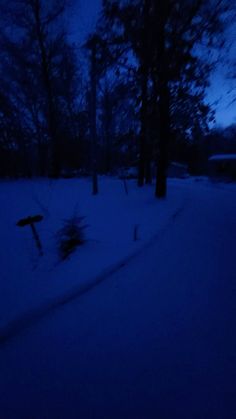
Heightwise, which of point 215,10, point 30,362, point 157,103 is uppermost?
point 215,10

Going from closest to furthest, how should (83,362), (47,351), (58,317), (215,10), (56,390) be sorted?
(56,390) < (83,362) < (47,351) < (58,317) < (215,10)

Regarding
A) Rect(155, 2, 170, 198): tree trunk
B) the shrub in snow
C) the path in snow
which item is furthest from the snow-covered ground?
Rect(155, 2, 170, 198): tree trunk

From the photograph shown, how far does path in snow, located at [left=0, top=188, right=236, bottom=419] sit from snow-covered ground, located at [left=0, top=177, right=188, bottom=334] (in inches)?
19.3

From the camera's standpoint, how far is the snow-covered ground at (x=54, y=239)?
12.1 feet

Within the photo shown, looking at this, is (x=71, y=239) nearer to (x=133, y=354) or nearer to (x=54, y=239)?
(x=54, y=239)

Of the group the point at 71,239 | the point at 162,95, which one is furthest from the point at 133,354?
the point at 162,95

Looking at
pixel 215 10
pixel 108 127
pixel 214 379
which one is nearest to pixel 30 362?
pixel 214 379

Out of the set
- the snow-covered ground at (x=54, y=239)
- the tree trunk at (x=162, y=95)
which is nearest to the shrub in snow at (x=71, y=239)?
the snow-covered ground at (x=54, y=239)

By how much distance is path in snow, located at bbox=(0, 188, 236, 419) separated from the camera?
1989 millimetres

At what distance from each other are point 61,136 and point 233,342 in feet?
75.9

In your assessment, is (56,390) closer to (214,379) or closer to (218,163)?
(214,379)

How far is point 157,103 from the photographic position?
10.2 m

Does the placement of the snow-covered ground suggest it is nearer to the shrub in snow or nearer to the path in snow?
the shrub in snow

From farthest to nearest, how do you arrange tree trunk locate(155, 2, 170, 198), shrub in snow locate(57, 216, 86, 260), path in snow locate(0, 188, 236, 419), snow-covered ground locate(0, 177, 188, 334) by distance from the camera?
tree trunk locate(155, 2, 170, 198) < shrub in snow locate(57, 216, 86, 260) < snow-covered ground locate(0, 177, 188, 334) < path in snow locate(0, 188, 236, 419)
